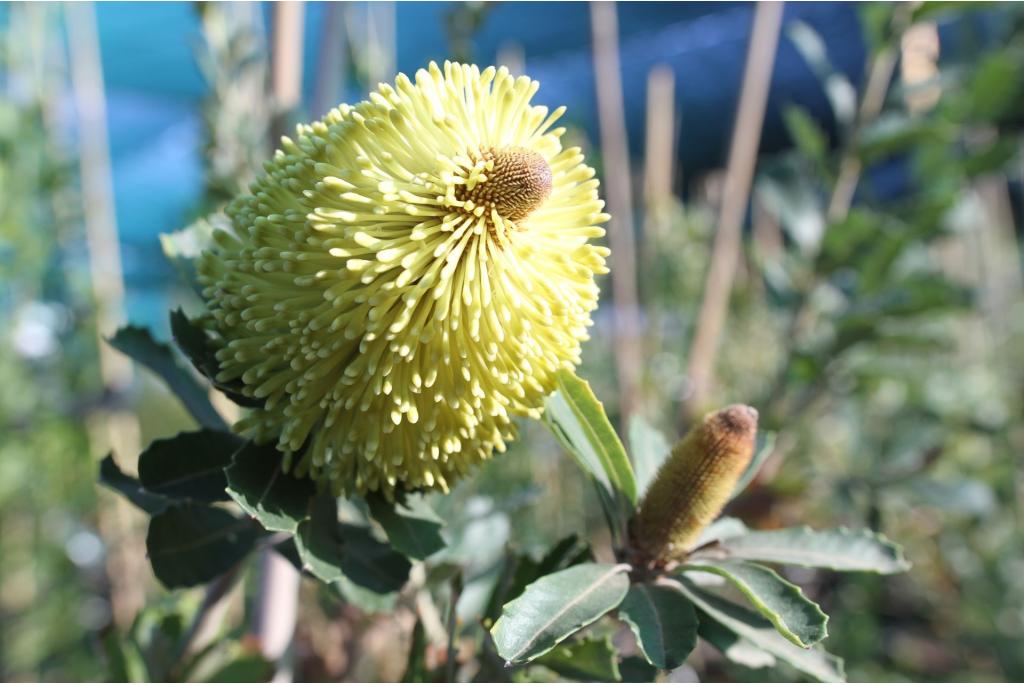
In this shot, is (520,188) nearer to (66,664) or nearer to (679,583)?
(679,583)

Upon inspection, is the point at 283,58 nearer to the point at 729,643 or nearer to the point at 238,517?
the point at 238,517

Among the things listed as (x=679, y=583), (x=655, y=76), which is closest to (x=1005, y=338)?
(x=655, y=76)

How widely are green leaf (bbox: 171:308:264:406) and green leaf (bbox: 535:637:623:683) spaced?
217 millimetres

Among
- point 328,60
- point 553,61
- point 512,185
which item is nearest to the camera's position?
point 512,185

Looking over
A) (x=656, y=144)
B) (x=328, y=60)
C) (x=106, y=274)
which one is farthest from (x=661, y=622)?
(x=656, y=144)

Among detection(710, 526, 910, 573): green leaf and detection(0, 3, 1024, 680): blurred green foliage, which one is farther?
detection(0, 3, 1024, 680): blurred green foliage

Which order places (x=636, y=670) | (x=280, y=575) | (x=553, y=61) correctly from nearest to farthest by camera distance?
Answer: (x=636, y=670), (x=280, y=575), (x=553, y=61)

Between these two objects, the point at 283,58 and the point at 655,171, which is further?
the point at 655,171

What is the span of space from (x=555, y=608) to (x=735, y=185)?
0.89 m

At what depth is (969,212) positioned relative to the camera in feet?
Result: 4.28

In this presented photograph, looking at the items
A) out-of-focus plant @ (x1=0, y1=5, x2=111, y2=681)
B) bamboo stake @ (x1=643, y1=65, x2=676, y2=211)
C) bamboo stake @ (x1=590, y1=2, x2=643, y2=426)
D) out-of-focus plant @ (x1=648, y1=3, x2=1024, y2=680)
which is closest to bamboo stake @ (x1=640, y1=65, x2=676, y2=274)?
bamboo stake @ (x1=643, y1=65, x2=676, y2=211)

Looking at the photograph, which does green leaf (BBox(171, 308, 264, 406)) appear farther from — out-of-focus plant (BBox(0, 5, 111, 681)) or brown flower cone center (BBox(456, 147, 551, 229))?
out-of-focus plant (BBox(0, 5, 111, 681))

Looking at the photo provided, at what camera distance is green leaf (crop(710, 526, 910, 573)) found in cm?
47

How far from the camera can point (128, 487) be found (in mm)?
473
